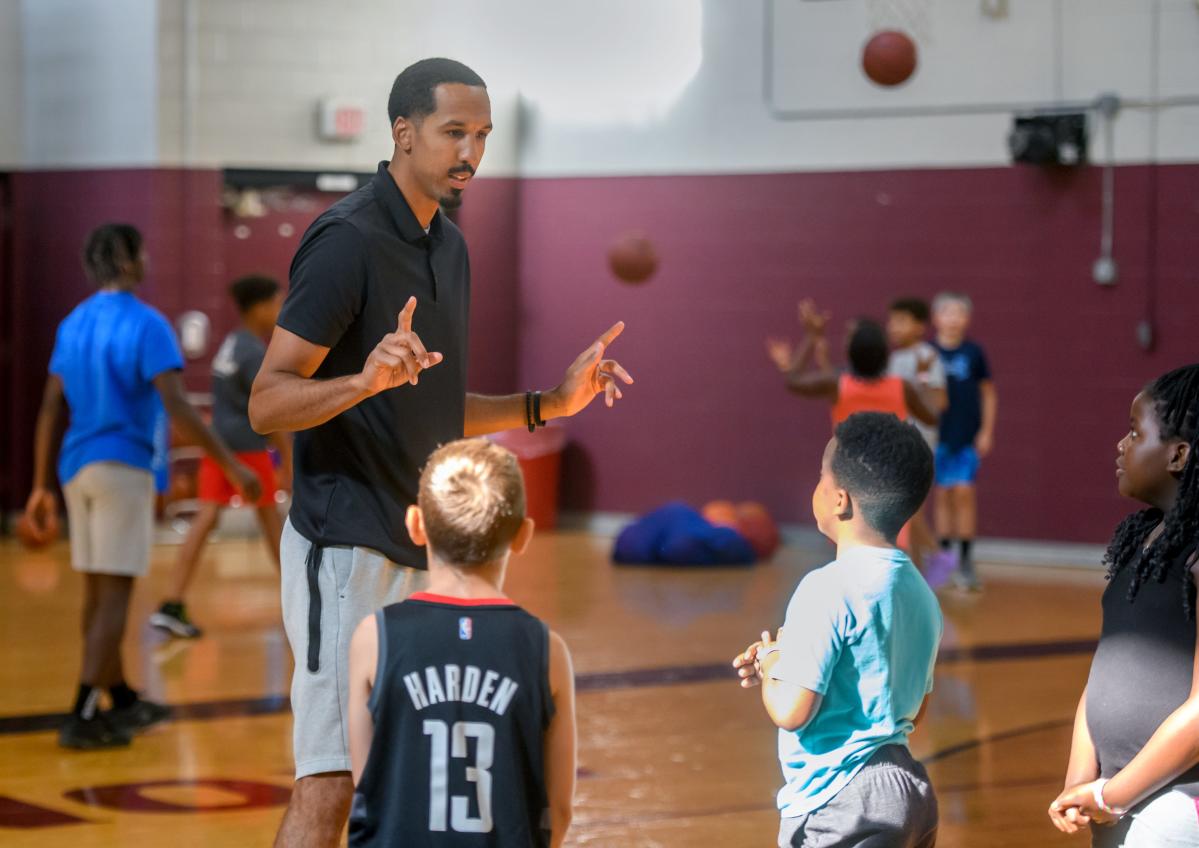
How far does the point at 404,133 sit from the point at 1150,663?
1.81 meters

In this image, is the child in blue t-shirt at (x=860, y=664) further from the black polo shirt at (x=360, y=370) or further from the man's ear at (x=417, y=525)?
the black polo shirt at (x=360, y=370)

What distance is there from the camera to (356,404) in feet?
11.2

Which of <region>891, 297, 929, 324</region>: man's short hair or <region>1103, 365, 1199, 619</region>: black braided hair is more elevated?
<region>891, 297, 929, 324</region>: man's short hair

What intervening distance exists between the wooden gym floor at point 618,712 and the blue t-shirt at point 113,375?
1.07m

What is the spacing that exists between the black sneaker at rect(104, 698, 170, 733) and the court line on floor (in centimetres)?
15

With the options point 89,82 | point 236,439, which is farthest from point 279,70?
point 236,439

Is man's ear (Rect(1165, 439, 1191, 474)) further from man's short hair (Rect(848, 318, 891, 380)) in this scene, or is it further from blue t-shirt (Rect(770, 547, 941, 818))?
man's short hair (Rect(848, 318, 891, 380))

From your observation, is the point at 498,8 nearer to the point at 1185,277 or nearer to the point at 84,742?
the point at 1185,277

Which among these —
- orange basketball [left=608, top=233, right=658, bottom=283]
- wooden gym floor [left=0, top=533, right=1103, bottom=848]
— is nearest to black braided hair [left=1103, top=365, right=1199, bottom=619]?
wooden gym floor [left=0, top=533, right=1103, bottom=848]

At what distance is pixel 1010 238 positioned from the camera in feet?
37.8

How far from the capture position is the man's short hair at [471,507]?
2.72 meters

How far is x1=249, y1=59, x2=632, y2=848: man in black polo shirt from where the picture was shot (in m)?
3.37

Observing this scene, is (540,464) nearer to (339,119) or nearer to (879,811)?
(339,119)

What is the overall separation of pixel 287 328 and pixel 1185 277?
884 centimetres
